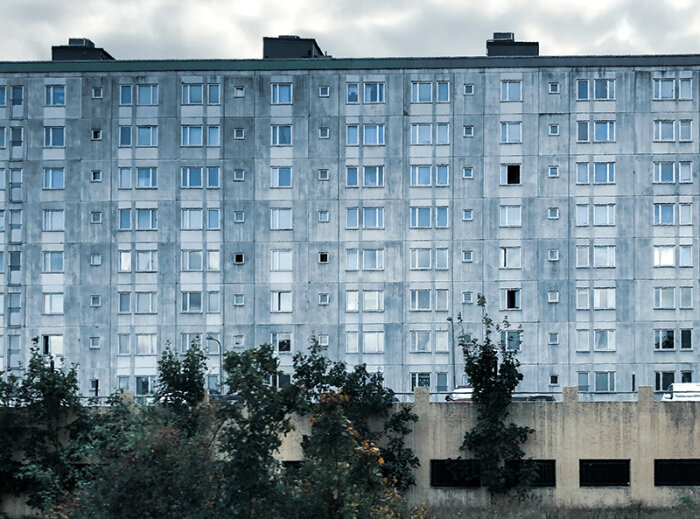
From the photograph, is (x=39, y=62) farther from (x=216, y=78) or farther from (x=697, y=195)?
(x=697, y=195)

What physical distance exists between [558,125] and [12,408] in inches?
1654

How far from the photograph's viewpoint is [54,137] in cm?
7519

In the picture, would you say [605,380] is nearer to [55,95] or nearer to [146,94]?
[146,94]

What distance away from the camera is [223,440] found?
32094mm

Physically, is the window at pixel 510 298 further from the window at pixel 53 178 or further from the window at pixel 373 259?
the window at pixel 53 178

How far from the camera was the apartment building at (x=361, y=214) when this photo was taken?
73.1m

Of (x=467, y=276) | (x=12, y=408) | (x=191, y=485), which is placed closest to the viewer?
(x=191, y=485)

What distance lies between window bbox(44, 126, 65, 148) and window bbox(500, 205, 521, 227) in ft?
99.2

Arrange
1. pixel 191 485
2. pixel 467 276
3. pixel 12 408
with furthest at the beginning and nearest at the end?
pixel 467 276
pixel 12 408
pixel 191 485

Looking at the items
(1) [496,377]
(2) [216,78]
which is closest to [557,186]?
(2) [216,78]

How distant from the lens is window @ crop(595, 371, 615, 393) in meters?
72.2

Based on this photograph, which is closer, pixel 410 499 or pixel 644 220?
pixel 410 499

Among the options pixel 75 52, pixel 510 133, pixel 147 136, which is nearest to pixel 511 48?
pixel 510 133

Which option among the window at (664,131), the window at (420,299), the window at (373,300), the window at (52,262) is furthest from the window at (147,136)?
the window at (664,131)
